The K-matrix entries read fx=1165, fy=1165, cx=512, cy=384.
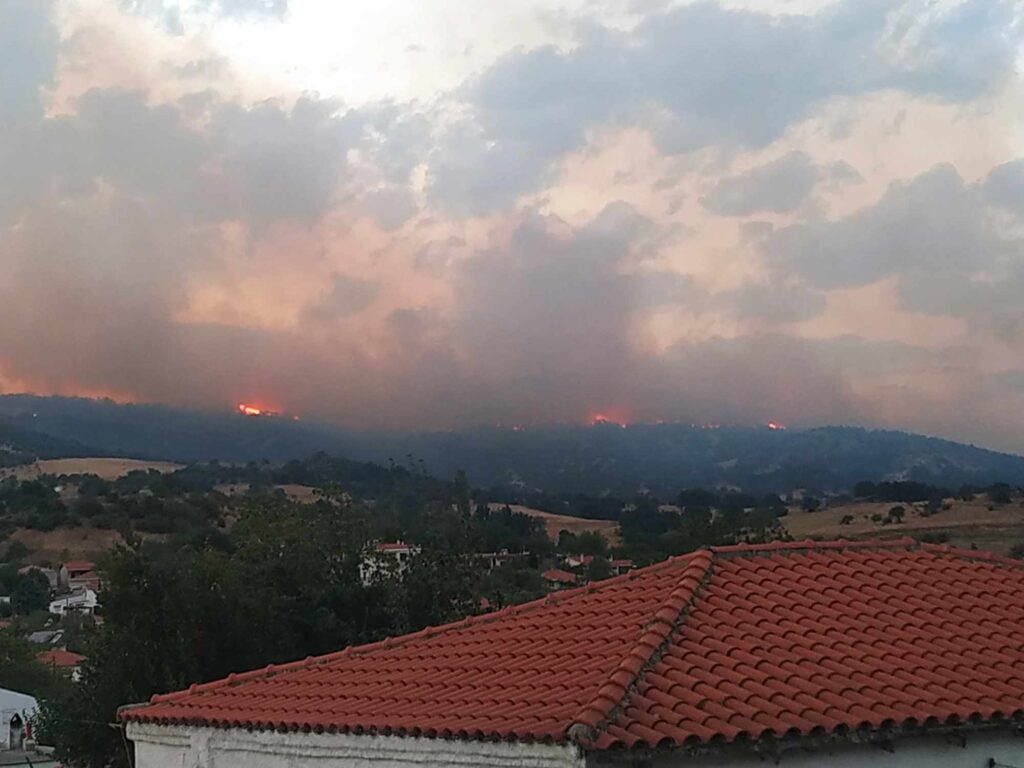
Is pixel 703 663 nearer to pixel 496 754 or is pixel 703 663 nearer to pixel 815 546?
pixel 496 754

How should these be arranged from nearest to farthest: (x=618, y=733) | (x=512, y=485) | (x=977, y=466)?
(x=618, y=733)
(x=977, y=466)
(x=512, y=485)

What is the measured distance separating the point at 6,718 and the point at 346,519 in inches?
1086

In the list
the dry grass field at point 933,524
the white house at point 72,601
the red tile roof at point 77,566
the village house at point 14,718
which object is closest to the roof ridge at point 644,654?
the dry grass field at point 933,524

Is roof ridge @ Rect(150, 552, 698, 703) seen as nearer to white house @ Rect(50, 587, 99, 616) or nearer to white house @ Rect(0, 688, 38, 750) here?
white house @ Rect(0, 688, 38, 750)

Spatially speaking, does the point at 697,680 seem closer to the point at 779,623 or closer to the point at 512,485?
the point at 779,623

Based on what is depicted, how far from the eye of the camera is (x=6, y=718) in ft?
149

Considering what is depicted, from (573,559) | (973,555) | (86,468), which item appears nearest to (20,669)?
(573,559)

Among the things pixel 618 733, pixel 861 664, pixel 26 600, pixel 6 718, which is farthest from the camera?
pixel 26 600

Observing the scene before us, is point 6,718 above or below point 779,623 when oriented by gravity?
below

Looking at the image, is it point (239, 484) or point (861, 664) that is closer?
point (861, 664)

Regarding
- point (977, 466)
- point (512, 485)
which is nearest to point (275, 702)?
point (977, 466)

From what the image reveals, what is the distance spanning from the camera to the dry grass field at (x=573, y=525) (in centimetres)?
8906

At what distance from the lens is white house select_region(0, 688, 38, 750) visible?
42.6 m

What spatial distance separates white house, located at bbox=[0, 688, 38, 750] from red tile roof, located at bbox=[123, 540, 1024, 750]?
114ft
